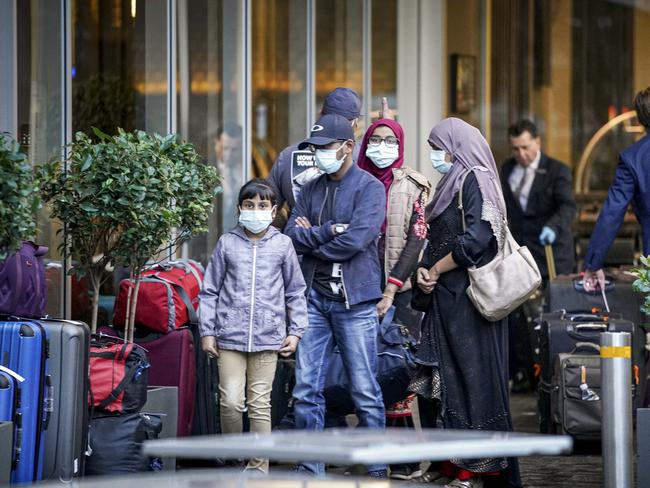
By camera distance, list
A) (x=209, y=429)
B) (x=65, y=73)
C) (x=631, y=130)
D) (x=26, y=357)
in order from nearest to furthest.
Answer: (x=26, y=357), (x=209, y=429), (x=65, y=73), (x=631, y=130)

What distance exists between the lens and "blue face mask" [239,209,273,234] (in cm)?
795

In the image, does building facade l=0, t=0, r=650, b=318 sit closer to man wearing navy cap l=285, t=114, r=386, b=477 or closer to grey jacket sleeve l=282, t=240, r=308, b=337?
grey jacket sleeve l=282, t=240, r=308, b=337

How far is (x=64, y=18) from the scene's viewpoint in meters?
9.78

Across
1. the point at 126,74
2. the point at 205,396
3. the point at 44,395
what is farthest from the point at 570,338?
the point at 126,74

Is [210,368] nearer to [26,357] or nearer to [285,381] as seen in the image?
[285,381]

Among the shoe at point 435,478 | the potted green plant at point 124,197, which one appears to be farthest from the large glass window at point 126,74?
the shoe at point 435,478

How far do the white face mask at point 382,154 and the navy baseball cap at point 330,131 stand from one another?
487mm

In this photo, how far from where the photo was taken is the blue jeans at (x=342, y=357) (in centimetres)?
792

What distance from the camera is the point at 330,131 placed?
797 centimetres

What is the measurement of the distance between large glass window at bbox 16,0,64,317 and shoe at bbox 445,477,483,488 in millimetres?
2737

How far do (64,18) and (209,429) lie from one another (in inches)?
110

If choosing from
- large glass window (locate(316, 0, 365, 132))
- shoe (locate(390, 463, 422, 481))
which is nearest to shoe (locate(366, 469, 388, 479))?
shoe (locate(390, 463, 422, 481))

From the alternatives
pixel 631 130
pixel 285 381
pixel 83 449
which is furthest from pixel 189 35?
pixel 631 130

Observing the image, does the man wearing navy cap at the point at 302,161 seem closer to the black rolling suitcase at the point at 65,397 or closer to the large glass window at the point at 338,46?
the black rolling suitcase at the point at 65,397
